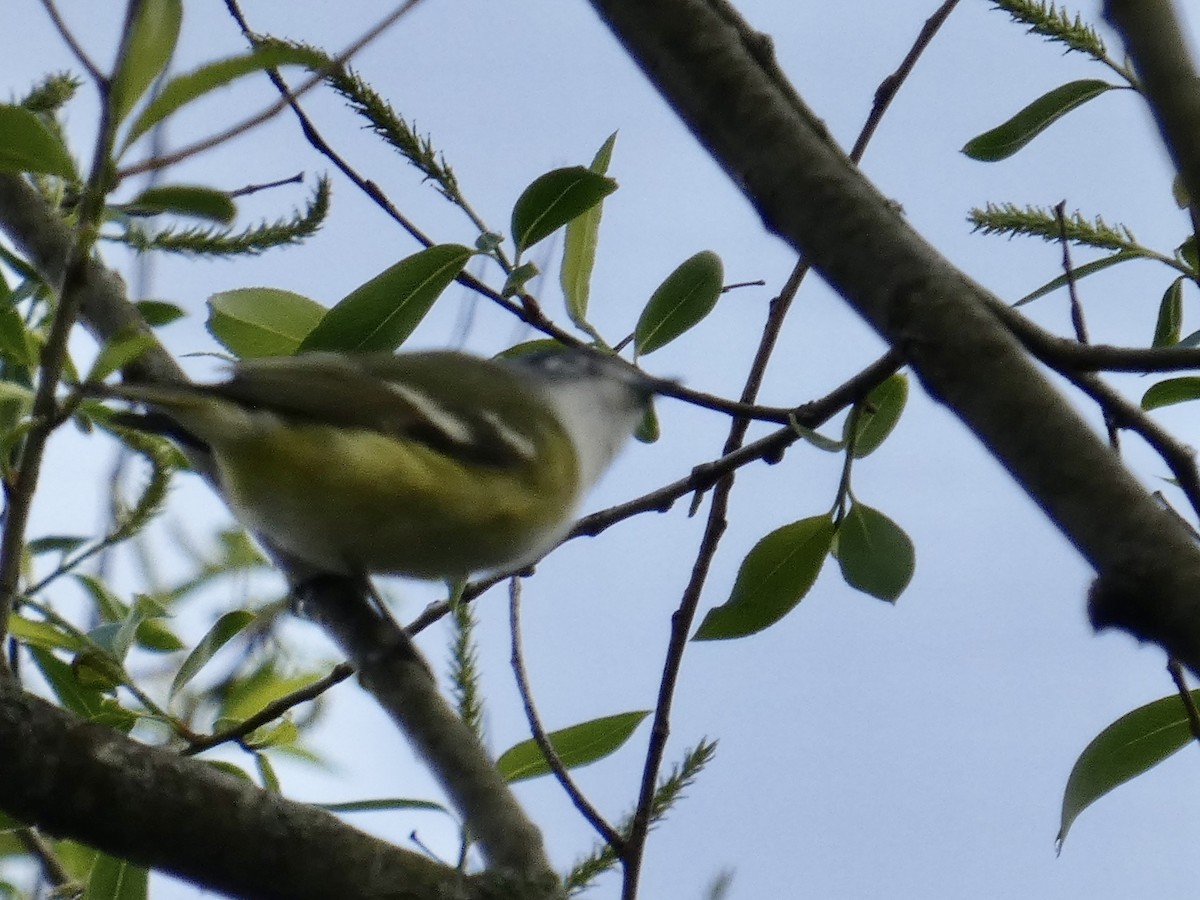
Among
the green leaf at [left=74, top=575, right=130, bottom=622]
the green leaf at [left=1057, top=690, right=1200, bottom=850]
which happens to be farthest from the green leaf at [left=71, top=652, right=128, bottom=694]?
the green leaf at [left=1057, top=690, right=1200, bottom=850]

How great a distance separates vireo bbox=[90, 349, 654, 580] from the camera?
2.28 m

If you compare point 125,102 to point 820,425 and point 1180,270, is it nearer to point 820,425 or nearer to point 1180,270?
point 820,425

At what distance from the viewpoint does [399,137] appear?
2.02 metres

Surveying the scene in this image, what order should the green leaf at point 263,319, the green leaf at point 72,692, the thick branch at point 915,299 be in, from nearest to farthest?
the thick branch at point 915,299 → the green leaf at point 72,692 → the green leaf at point 263,319

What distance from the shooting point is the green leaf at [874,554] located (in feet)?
6.52

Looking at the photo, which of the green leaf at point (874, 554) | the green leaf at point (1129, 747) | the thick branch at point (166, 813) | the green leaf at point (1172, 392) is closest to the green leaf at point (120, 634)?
the thick branch at point (166, 813)

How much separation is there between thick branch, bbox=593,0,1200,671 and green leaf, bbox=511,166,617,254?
0.49 meters

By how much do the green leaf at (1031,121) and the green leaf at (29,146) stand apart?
1230 mm

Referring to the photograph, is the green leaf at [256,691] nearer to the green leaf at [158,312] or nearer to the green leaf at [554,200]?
the green leaf at [158,312]

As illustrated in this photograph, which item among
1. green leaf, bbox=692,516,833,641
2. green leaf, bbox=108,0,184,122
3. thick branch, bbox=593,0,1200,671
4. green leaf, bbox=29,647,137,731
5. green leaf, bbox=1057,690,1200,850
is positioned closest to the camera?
thick branch, bbox=593,0,1200,671

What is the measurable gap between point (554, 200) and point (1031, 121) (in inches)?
27.3

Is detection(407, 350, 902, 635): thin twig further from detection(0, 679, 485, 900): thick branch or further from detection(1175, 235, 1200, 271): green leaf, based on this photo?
detection(0, 679, 485, 900): thick branch

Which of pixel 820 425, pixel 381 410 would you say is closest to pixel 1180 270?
pixel 820 425

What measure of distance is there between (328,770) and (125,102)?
5.49 ft
